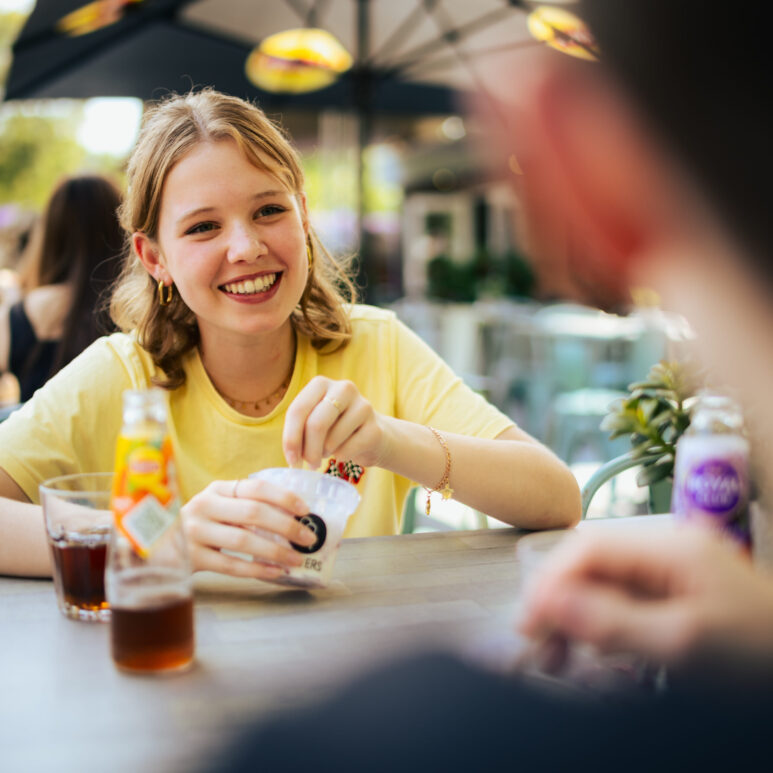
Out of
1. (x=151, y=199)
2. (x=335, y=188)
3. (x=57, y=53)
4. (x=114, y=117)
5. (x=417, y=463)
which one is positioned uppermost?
(x=114, y=117)

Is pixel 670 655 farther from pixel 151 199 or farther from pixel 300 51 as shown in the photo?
pixel 300 51

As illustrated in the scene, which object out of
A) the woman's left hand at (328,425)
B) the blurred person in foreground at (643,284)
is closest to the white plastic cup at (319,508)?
the woman's left hand at (328,425)

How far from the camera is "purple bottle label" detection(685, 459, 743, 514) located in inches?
34.7

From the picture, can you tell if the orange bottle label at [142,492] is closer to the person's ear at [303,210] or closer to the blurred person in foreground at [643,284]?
the blurred person in foreground at [643,284]

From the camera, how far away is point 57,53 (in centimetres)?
445

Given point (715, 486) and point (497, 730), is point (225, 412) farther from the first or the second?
point (497, 730)

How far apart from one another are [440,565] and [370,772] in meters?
0.78

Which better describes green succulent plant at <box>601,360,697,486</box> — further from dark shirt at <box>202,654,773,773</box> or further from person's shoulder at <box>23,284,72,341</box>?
person's shoulder at <box>23,284,72,341</box>

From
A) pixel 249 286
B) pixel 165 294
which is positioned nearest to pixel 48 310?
pixel 165 294

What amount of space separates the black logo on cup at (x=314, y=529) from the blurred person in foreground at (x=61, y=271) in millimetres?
2116

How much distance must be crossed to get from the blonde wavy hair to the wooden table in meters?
0.67

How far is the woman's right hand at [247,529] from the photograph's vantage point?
110 centimetres

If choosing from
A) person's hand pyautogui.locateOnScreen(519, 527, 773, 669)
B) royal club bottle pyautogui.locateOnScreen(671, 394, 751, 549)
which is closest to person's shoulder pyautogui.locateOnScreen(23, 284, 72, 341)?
royal club bottle pyautogui.locateOnScreen(671, 394, 751, 549)

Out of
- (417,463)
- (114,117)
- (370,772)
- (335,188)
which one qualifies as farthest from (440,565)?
(114,117)
